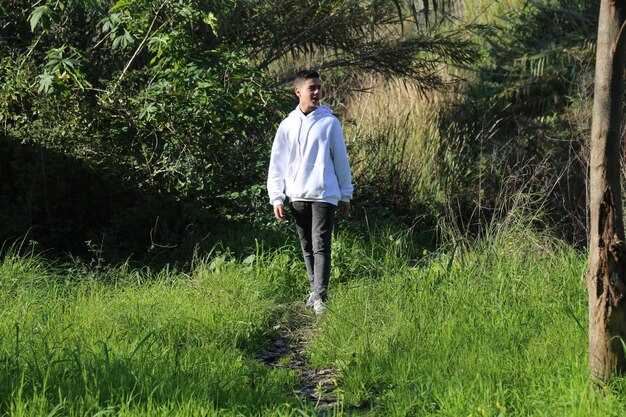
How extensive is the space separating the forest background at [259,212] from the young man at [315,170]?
37cm

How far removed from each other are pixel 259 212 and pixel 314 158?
9.15 ft

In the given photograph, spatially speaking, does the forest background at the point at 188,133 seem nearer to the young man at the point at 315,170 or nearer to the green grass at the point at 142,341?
the green grass at the point at 142,341

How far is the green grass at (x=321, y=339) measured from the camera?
4.36 metres

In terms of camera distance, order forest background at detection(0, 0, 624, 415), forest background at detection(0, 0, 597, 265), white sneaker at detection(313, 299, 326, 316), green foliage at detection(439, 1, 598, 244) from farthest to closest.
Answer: green foliage at detection(439, 1, 598, 244) → forest background at detection(0, 0, 597, 265) → white sneaker at detection(313, 299, 326, 316) → forest background at detection(0, 0, 624, 415)

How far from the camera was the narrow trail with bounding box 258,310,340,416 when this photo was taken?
5086 mm

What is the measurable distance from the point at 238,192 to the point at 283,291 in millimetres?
2308

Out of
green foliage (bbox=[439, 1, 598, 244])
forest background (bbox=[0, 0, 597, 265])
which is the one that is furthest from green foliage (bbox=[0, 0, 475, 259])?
green foliage (bbox=[439, 1, 598, 244])

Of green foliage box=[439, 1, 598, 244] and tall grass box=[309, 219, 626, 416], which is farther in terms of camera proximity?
green foliage box=[439, 1, 598, 244]

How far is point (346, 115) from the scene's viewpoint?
14.0 meters

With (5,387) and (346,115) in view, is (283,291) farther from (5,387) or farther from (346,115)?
(346,115)

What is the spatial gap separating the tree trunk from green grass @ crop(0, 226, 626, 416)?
18cm

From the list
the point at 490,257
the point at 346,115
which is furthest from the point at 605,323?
the point at 346,115

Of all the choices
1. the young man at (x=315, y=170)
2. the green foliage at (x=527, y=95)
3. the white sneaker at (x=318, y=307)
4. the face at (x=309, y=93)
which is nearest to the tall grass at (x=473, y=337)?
the white sneaker at (x=318, y=307)

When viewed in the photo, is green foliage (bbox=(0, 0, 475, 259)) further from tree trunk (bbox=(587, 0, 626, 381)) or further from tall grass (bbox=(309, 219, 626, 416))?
tree trunk (bbox=(587, 0, 626, 381))
